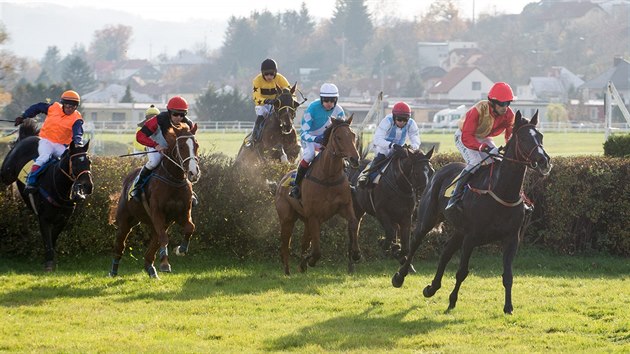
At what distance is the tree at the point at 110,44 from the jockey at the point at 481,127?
606 feet

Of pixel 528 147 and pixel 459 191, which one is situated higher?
pixel 528 147

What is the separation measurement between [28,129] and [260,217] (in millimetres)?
3639

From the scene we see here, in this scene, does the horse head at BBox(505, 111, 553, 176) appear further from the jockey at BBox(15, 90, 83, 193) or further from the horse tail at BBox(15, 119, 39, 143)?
the horse tail at BBox(15, 119, 39, 143)

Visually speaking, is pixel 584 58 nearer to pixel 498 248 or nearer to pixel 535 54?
pixel 535 54

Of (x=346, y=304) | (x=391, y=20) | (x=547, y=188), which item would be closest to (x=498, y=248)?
(x=547, y=188)

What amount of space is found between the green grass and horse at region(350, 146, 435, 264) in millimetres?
539

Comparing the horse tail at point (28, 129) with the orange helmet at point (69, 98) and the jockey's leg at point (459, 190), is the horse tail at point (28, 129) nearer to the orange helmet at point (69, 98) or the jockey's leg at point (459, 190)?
the orange helmet at point (69, 98)

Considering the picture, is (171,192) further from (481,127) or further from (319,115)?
(481,127)

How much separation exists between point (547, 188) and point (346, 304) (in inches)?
216

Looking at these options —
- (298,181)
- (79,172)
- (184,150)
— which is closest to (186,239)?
(184,150)

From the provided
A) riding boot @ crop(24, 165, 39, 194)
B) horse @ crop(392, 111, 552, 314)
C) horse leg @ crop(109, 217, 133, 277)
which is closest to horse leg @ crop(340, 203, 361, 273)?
horse @ crop(392, 111, 552, 314)

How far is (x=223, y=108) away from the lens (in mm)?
73750

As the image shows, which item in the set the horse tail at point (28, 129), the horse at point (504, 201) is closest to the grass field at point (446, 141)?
the horse tail at point (28, 129)

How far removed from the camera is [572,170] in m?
16.2
